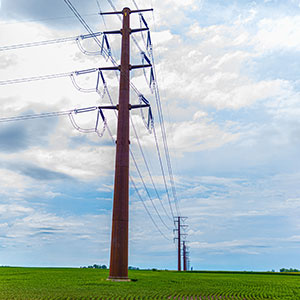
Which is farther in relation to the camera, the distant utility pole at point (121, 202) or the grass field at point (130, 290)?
the distant utility pole at point (121, 202)

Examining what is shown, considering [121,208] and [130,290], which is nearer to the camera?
[130,290]

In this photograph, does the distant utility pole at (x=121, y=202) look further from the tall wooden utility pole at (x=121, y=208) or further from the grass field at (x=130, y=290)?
the grass field at (x=130, y=290)

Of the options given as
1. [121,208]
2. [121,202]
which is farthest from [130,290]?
[121,202]

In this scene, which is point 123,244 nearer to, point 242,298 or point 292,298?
point 242,298

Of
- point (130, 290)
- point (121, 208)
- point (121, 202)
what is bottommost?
point (130, 290)

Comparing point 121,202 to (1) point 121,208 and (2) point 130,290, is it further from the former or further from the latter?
(2) point 130,290

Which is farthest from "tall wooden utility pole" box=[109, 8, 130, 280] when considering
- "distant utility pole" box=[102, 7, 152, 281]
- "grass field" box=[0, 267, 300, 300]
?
"grass field" box=[0, 267, 300, 300]

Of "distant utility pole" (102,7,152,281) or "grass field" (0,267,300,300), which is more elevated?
"distant utility pole" (102,7,152,281)

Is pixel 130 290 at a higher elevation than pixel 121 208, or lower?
lower

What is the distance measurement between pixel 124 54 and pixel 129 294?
2774 centimetres

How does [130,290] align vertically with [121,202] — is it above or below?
below

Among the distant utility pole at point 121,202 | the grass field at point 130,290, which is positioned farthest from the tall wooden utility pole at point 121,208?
the grass field at point 130,290

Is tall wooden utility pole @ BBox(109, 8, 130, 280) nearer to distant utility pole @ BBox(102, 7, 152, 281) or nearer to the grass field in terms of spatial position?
distant utility pole @ BBox(102, 7, 152, 281)

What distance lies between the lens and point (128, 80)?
40844 mm
